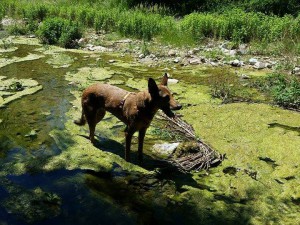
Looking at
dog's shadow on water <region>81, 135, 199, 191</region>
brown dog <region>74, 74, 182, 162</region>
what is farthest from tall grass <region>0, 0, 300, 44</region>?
brown dog <region>74, 74, 182, 162</region>

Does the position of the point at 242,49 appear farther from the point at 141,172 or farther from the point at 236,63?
the point at 141,172

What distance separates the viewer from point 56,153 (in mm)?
5621

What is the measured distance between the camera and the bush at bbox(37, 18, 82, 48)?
12859 mm

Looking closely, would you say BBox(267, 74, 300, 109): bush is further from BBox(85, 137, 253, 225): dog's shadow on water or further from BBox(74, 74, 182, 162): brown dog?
BBox(74, 74, 182, 162): brown dog

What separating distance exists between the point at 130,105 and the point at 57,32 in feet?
29.8

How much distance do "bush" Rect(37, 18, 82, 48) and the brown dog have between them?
25.4ft

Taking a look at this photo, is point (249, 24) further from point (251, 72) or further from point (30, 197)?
point (30, 197)

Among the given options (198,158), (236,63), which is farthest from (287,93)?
(198,158)

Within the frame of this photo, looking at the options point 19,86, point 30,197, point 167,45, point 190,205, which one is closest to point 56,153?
point 30,197

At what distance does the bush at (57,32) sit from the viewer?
12.9 m

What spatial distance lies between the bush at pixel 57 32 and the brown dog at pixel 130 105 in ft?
25.4

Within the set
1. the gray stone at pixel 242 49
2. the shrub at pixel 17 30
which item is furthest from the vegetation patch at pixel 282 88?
the shrub at pixel 17 30

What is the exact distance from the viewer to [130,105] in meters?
5.07

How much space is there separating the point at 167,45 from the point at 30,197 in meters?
8.65
